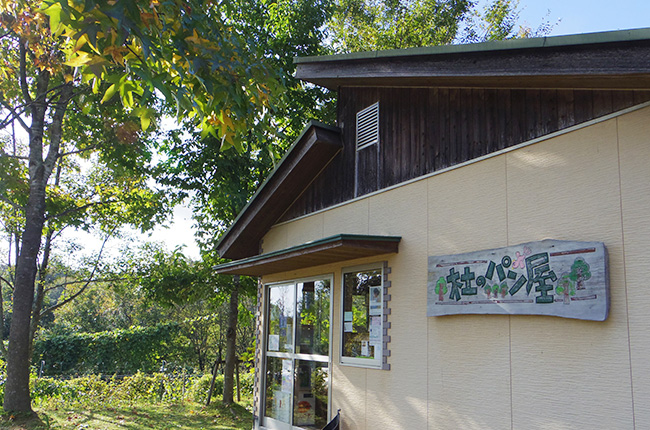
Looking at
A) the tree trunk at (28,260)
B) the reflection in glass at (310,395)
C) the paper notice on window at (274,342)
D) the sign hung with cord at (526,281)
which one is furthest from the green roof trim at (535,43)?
the tree trunk at (28,260)

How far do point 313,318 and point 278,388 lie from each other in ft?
4.86

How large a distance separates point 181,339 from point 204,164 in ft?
44.7

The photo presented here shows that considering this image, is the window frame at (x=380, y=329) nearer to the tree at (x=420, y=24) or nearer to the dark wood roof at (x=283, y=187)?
the dark wood roof at (x=283, y=187)

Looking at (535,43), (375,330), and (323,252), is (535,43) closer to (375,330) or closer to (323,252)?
(323,252)

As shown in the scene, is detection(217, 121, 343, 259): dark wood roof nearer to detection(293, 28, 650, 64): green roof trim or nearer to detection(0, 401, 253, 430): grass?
detection(293, 28, 650, 64): green roof trim

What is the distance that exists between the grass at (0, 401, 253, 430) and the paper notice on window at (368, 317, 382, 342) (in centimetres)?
460

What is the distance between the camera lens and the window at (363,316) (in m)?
6.78

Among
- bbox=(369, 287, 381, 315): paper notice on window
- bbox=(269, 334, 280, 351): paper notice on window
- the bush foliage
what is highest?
bbox=(369, 287, 381, 315): paper notice on window

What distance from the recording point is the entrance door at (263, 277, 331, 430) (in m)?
7.74

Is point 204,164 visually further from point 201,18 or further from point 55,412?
point 201,18

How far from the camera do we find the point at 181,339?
78.1 feet

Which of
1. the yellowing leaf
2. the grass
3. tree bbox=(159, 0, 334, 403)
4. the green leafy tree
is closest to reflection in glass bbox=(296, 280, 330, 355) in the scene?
the grass

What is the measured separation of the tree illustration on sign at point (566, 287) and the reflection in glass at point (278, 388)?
491cm

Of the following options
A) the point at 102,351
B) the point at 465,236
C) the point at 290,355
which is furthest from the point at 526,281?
the point at 102,351
